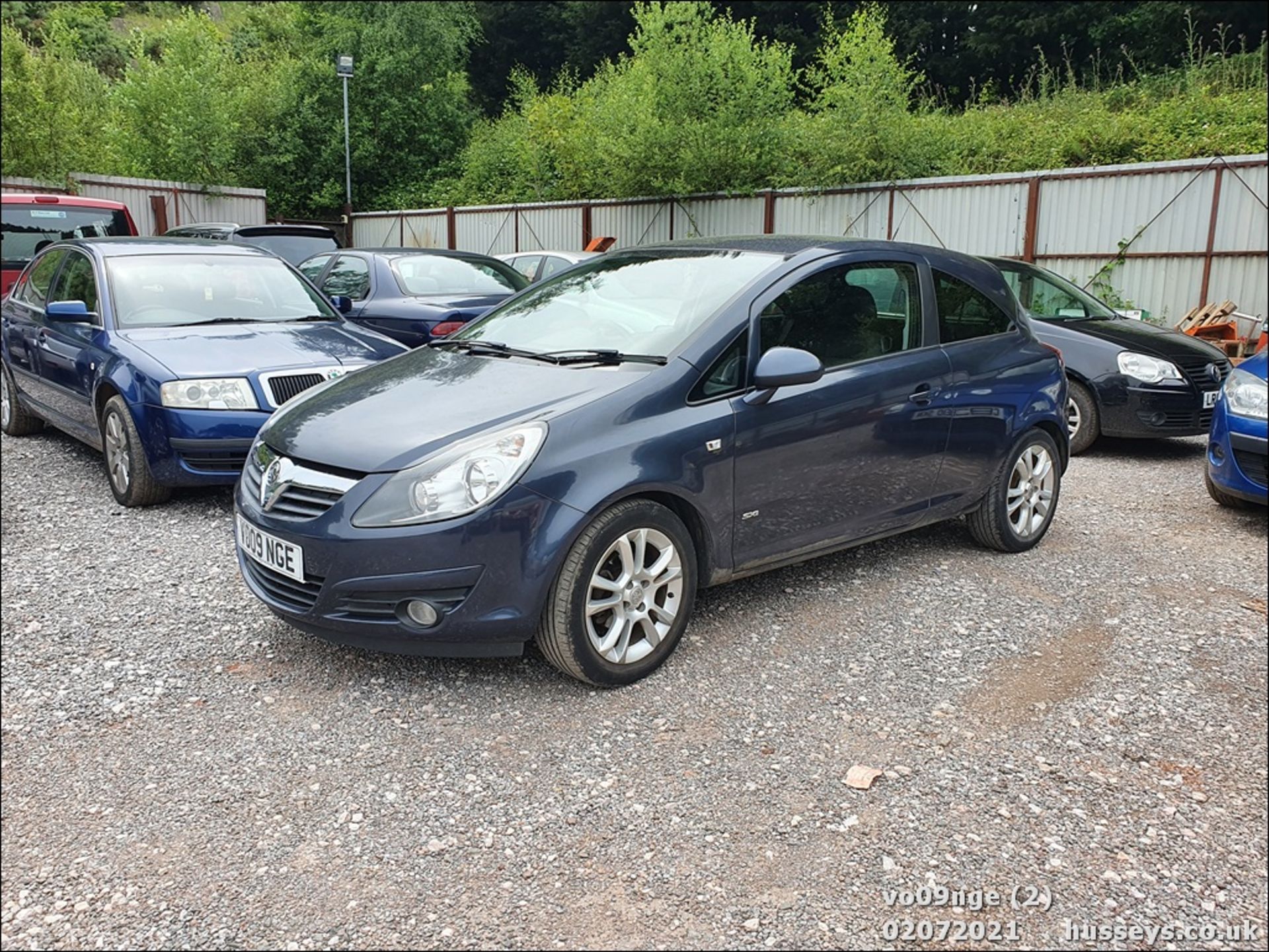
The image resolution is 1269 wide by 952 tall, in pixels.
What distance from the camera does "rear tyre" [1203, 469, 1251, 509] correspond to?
6.09 metres

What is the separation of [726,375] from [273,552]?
173cm

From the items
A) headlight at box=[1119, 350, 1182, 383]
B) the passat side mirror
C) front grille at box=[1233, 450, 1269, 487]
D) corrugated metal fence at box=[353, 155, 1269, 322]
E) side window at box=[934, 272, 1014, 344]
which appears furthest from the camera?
corrugated metal fence at box=[353, 155, 1269, 322]

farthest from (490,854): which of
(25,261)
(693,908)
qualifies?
(25,261)

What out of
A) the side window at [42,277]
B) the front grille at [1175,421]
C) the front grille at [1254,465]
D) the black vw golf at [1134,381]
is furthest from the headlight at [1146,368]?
the side window at [42,277]

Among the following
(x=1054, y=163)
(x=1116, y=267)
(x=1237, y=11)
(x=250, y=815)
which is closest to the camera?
(x=250, y=815)

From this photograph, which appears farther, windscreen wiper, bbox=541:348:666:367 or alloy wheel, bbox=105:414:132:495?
alloy wheel, bbox=105:414:132:495

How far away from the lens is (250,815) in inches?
107

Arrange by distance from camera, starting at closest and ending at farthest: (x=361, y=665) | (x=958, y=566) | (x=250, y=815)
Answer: (x=250, y=815)
(x=361, y=665)
(x=958, y=566)

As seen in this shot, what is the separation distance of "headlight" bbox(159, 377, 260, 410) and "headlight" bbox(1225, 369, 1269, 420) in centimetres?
541

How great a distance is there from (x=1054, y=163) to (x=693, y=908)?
15.1 metres

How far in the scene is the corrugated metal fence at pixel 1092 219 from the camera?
475 inches

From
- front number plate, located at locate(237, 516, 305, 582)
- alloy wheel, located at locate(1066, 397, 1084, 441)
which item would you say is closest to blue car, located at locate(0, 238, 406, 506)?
front number plate, located at locate(237, 516, 305, 582)

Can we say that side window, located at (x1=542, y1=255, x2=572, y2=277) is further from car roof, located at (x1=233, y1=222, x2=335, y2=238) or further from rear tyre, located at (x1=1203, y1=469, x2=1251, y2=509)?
rear tyre, located at (x1=1203, y1=469, x2=1251, y2=509)

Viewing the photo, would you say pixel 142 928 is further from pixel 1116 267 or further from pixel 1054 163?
pixel 1054 163
